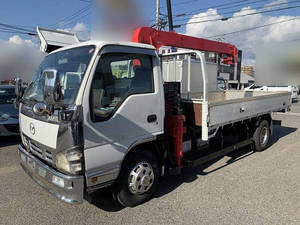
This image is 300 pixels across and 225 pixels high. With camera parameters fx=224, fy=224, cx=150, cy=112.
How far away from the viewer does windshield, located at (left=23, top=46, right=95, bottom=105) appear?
2588mm

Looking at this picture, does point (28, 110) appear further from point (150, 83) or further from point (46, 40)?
point (46, 40)

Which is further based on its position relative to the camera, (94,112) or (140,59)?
(140,59)

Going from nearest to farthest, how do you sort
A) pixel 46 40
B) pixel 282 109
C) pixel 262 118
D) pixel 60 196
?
1. pixel 60 196
2. pixel 262 118
3. pixel 282 109
4. pixel 46 40

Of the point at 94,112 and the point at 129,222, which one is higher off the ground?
the point at 94,112

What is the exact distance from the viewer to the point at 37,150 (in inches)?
114

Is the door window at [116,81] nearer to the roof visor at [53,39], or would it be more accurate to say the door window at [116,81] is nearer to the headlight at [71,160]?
the headlight at [71,160]

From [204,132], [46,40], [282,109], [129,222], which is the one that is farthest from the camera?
Answer: [46,40]

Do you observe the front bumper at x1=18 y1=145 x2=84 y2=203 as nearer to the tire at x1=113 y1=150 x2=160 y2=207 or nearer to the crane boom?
the tire at x1=113 y1=150 x2=160 y2=207

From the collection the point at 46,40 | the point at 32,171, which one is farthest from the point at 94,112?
the point at 46,40

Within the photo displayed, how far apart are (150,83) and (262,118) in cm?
388

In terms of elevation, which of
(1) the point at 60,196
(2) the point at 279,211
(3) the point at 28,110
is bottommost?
(2) the point at 279,211

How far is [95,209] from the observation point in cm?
315

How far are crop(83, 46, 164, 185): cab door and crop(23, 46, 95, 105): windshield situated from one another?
160 mm

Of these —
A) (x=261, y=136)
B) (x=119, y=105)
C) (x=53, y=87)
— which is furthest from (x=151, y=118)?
(x=261, y=136)
